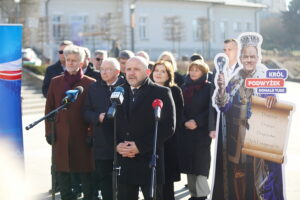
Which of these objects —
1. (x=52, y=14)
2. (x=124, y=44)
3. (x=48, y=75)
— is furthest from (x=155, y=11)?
(x=48, y=75)

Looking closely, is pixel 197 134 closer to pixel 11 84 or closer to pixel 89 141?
pixel 89 141

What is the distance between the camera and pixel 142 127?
525 centimetres

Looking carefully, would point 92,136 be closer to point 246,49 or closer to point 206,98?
point 206,98

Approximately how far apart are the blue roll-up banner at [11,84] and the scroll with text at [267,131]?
254 cm

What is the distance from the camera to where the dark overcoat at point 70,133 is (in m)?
6.57

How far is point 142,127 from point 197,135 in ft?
5.80

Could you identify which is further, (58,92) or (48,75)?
(48,75)

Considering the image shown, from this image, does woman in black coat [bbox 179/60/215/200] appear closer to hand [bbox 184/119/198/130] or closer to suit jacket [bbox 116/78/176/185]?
hand [bbox 184/119/198/130]

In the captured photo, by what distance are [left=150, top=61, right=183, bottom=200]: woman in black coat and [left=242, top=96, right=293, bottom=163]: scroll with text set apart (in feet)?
2.98

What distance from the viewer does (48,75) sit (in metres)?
8.23

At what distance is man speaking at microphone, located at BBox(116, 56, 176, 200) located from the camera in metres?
5.22

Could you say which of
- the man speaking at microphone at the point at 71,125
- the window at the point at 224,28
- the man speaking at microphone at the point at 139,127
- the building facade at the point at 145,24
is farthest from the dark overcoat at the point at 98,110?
the window at the point at 224,28

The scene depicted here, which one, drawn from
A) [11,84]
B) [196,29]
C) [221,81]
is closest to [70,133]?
[11,84]

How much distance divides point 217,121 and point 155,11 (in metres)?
40.4
